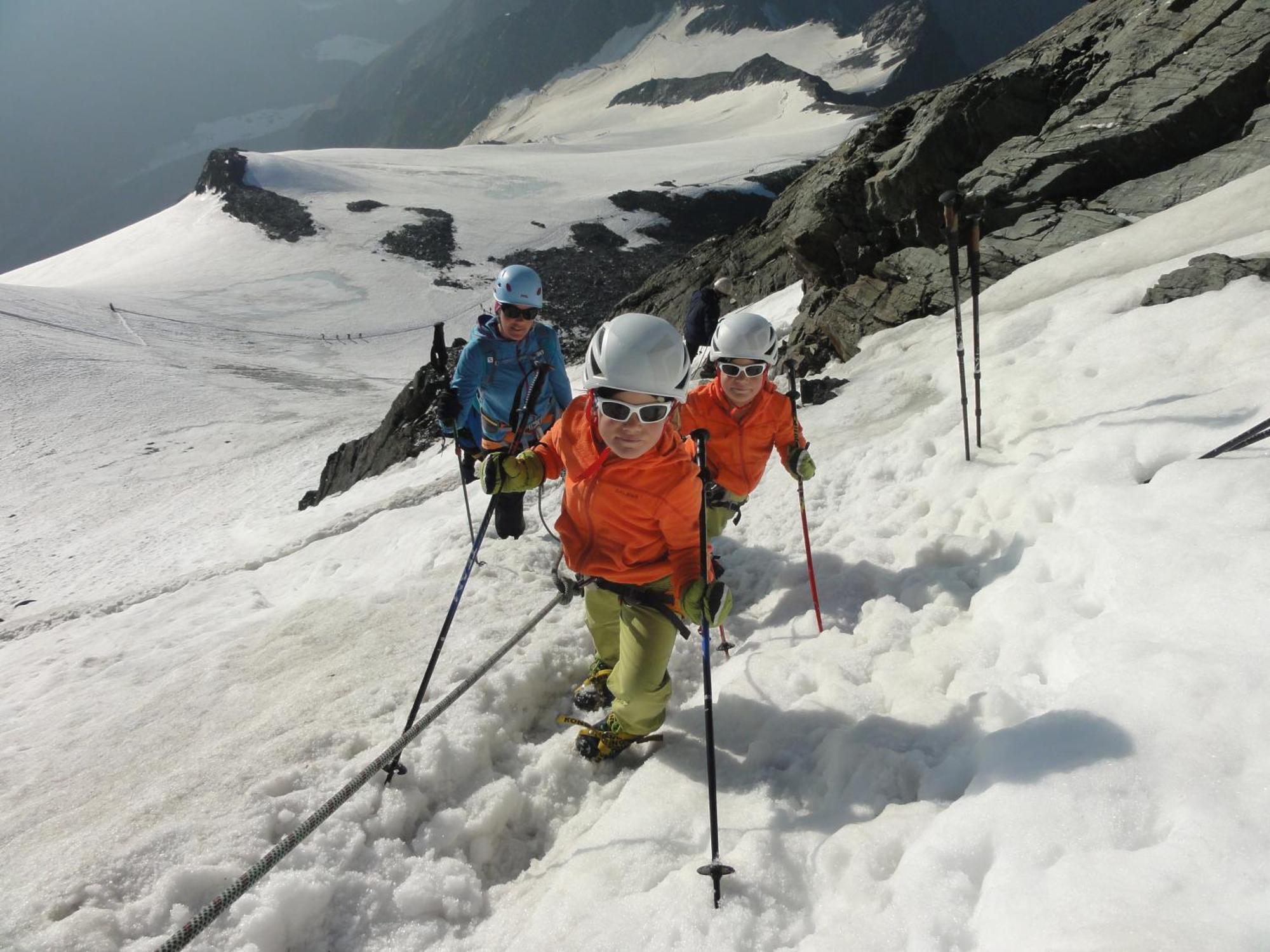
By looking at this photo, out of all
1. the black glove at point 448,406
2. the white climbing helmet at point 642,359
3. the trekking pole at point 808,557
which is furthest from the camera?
the black glove at point 448,406

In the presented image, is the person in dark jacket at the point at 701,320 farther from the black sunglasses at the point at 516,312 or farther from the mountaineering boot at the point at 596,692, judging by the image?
the mountaineering boot at the point at 596,692

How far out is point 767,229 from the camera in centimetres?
2439

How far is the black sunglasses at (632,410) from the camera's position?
3.47 m

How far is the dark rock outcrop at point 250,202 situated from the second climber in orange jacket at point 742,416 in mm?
63024

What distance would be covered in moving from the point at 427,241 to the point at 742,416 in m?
58.0

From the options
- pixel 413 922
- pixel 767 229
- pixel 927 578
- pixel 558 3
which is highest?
pixel 558 3

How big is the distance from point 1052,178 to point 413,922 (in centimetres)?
1261

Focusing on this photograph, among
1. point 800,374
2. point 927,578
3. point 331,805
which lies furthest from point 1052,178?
point 331,805

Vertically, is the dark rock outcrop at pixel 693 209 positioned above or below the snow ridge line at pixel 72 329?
above

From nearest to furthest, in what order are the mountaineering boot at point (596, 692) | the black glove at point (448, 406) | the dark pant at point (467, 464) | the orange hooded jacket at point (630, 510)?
1. the orange hooded jacket at point (630, 510)
2. the mountaineering boot at point (596, 692)
3. the black glove at point (448, 406)
4. the dark pant at point (467, 464)

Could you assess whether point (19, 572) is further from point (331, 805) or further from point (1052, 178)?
point (1052, 178)

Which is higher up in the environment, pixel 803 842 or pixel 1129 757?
pixel 1129 757

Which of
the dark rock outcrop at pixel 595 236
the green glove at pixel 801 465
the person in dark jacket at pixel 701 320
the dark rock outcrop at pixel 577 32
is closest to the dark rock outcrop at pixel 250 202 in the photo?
the dark rock outcrop at pixel 595 236

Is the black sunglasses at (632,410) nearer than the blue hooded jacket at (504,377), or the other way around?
the black sunglasses at (632,410)
